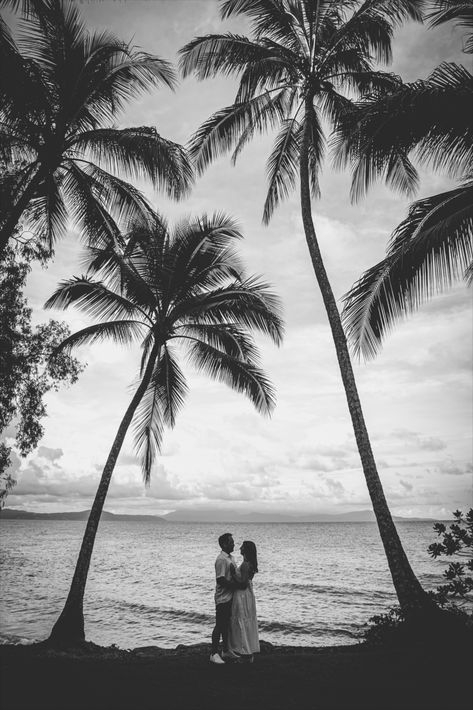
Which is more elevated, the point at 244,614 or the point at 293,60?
the point at 293,60

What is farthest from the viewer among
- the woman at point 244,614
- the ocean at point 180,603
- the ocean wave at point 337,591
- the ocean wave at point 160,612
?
the ocean wave at point 337,591

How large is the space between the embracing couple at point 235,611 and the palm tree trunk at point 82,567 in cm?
345

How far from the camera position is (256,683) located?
15.7 ft

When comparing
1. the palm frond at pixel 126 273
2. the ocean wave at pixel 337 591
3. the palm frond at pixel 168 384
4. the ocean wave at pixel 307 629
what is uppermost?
the palm frond at pixel 126 273

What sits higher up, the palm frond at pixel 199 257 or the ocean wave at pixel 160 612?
the palm frond at pixel 199 257

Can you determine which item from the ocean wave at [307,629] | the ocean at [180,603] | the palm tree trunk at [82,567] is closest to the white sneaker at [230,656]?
the palm tree trunk at [82,567]

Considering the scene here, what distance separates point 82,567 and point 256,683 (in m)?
5.50

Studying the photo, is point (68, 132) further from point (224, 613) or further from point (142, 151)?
point (224, 613)

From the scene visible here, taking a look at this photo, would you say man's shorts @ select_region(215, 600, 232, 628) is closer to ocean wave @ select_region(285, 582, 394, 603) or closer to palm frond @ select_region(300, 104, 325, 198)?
palm frond @ select_region(300, 104, 325, 198)

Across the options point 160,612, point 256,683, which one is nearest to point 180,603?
point 160,612

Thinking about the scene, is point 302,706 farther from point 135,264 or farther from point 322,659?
point 135,264

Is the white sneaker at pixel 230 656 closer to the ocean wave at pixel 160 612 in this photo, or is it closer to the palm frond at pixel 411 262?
the palm frond at pixel 411 262

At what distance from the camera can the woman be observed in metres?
5.86

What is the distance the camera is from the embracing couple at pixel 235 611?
587 cm
